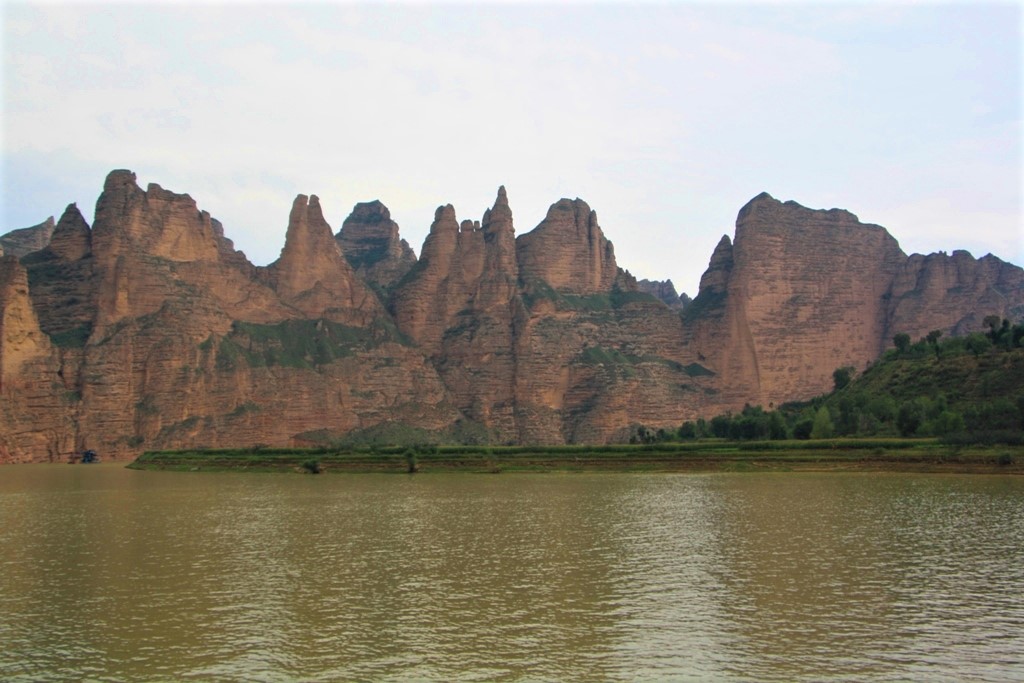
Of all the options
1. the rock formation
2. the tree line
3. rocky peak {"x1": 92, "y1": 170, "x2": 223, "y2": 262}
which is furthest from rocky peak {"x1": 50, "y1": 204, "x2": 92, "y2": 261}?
the tree line

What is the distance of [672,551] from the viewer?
40750mm

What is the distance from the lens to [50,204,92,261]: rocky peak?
177 metres

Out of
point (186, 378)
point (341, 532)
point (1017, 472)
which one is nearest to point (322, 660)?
point (341, 532)

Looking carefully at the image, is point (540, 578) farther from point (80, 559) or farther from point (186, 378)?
point (186, 378)

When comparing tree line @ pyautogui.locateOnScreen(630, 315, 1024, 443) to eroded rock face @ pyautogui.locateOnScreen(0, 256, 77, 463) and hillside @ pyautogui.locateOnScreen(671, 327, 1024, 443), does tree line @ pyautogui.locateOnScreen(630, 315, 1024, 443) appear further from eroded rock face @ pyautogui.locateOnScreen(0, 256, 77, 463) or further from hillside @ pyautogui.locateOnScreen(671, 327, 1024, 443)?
eroded rock face @ pyautogui.locateOnScreen(0, 256, 77, 463)

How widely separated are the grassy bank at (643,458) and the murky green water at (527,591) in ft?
76.5

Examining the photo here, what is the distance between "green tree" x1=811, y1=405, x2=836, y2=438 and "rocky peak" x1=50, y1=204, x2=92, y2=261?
436 feet

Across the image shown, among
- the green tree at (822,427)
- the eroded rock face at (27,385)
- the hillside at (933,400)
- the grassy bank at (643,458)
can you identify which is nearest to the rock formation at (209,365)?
the eroded rock face at (27,385)

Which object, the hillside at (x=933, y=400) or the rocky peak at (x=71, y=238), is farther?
the rocky peak at (x=71, y=238)

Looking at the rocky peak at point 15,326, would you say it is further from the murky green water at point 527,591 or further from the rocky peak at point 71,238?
the murky green water at point 527,591

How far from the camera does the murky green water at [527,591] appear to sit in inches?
957

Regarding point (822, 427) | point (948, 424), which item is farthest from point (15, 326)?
point (948, 424)

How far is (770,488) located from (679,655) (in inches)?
1928

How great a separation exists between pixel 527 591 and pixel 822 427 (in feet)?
271
